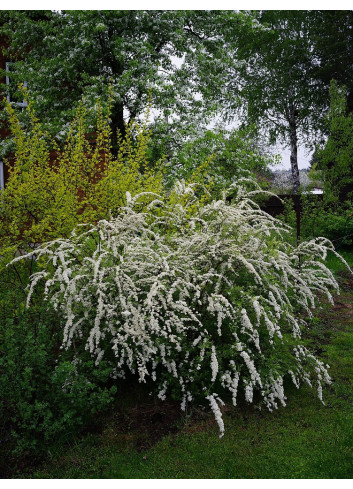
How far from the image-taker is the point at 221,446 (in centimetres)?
292

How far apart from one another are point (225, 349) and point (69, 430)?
124 centimetres

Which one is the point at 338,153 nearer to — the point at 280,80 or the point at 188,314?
the point at 280,80

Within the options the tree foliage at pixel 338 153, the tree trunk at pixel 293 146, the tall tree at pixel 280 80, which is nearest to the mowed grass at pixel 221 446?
the tree foliage at pixel 338 153

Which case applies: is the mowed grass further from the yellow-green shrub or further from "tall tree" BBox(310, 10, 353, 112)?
"tall tree" BBox(310, 10, 353, 112)

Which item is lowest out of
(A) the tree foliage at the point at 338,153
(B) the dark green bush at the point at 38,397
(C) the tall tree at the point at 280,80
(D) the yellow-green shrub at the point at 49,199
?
(B) the dark green bush at the point at 38,397

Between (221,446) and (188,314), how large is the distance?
1.02m

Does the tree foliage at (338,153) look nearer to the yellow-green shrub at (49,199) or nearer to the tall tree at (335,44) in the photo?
the tall tree at (335,44)

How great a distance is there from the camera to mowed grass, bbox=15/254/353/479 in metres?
2.73

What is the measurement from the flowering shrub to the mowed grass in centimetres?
16

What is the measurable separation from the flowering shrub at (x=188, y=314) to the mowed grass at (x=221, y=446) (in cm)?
16

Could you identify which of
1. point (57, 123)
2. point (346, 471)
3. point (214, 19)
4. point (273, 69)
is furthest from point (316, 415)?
point (273, 69)

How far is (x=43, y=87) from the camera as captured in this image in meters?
9.43

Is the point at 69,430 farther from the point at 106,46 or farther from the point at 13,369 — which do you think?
the point at 106,46

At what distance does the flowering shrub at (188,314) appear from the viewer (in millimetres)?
3133
